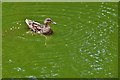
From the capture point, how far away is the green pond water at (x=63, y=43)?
9117 mm

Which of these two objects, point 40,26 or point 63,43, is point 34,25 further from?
point 63,43

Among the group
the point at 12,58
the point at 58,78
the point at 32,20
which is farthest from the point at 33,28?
the point at 58,78

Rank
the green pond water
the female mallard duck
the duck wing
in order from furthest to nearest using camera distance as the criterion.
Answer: the duck wing → the female mallard duck → the green pond water

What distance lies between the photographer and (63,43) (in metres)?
9.97

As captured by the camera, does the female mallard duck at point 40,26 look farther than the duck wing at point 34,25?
No

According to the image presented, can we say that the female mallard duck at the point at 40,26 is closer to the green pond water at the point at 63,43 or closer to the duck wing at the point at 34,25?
the duck wing at the point at 34,25

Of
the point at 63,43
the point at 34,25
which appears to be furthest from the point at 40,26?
the point at 63,43

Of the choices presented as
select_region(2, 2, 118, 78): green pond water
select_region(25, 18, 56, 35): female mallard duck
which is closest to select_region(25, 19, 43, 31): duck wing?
select_region(25, 18, 56, 35): female mallard duck

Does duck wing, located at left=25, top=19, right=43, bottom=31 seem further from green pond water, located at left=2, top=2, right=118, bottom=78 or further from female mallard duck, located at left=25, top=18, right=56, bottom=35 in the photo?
green pond water, located at left=2, top=2, right=118, bottom=78

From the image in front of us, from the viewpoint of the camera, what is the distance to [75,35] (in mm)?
10336

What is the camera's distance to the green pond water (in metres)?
9.12

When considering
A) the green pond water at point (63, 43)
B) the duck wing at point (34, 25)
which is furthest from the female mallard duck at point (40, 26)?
the green pond water at point (63, 43)

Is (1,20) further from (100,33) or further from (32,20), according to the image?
(100,33)

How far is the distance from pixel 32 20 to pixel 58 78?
262cm
